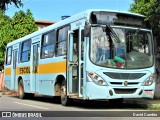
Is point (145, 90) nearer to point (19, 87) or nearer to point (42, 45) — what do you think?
point (42, 45)

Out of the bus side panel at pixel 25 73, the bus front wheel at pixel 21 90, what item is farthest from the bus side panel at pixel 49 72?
the bus front wheel at pixel 21 90

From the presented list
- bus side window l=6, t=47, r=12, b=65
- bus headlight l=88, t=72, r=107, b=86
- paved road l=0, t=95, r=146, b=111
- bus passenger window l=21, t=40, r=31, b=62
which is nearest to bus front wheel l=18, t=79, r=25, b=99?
bus passenger window l=21, t=40, r=31, b=62

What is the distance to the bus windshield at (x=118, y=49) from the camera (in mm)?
14500

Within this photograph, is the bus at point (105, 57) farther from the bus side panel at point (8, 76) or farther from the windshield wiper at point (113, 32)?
the bus side panel at point (8, 76)

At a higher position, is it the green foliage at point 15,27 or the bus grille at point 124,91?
the green foliage at point 15,27

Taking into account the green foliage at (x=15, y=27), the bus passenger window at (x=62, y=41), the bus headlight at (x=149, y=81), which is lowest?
the bus headlight at (x=149, y=81)

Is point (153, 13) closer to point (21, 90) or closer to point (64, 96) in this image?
point (64, 96)

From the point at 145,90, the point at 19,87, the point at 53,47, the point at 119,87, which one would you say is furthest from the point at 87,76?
the point at 19,87

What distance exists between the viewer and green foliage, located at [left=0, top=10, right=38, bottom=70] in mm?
39875

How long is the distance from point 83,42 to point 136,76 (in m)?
2.21

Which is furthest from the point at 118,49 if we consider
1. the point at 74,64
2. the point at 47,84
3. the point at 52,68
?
the point at 47,84

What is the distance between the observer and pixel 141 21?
50.6 feet

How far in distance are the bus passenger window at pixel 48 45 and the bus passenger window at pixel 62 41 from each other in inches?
21.8

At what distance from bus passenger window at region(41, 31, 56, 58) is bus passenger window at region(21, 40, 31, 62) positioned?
2.41m
